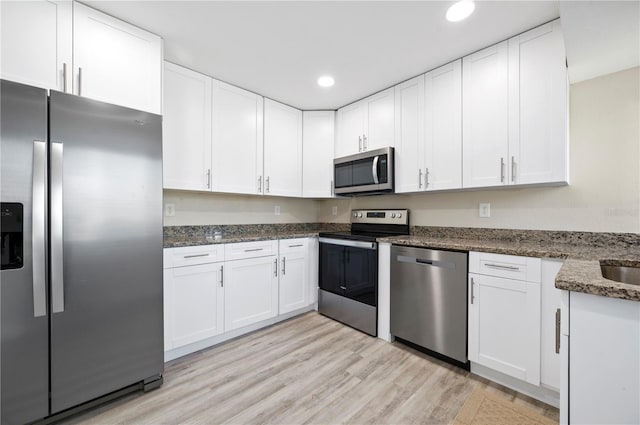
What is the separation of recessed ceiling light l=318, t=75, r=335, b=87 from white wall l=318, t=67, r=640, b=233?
1821 mm

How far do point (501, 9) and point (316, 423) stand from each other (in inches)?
106

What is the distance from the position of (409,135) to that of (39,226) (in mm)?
2691

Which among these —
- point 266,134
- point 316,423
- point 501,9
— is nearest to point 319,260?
point 266,134

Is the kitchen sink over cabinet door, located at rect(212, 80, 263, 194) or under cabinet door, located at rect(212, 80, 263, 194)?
under

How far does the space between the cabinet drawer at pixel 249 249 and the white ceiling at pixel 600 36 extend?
102 inches

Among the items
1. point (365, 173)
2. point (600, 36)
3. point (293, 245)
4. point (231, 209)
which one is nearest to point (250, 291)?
point (293, 245)

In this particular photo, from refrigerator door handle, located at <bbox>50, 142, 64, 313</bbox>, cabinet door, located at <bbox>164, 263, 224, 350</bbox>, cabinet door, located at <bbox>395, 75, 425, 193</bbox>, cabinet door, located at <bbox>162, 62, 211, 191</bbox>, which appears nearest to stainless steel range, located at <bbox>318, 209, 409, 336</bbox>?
cabinet door, located at <bbox>395, 75, 425, 193</bbox>

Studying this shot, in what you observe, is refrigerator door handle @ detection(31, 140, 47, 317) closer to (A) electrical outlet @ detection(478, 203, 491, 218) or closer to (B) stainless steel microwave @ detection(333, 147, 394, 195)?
(B) stainless steel microwave @ detection(333, 147, 394, 195)

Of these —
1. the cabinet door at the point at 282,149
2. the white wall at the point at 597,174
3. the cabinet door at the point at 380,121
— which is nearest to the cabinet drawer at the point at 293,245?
the cabinet door at the point at 282,149

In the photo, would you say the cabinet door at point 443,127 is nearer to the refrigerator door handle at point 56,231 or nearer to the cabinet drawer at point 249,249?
the cabinet drawer at point 249,249

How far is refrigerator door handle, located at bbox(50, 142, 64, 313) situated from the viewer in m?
1.42

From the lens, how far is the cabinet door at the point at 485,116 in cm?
201

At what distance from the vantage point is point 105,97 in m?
1.70

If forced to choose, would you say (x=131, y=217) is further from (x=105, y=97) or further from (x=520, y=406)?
(x=520, y=406)
